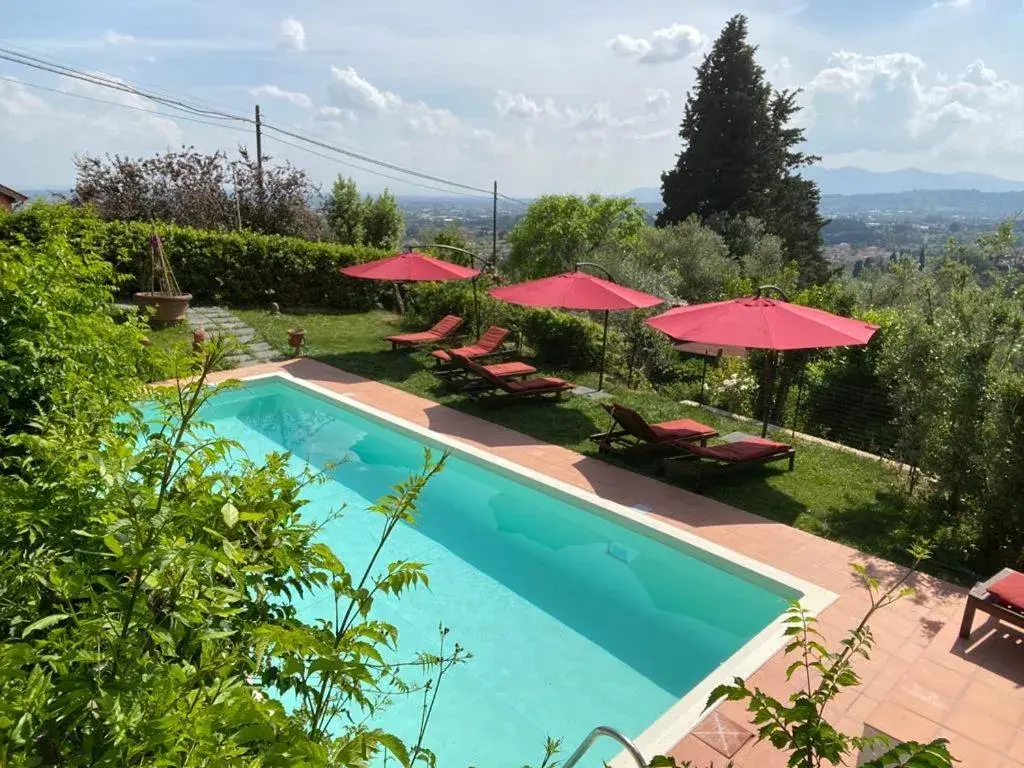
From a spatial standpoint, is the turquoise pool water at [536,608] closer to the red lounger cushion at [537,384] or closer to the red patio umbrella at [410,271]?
the red lounger cushion at [537,384]

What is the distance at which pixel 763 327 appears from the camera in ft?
26.4

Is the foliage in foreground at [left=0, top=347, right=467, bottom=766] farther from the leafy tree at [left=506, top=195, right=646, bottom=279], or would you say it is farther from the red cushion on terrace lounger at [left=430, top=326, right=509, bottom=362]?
the leafy tree at [left=506, top=195, right=646, bottom=279]

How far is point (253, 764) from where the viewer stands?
51.6 inches

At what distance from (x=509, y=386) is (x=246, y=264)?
1033cm

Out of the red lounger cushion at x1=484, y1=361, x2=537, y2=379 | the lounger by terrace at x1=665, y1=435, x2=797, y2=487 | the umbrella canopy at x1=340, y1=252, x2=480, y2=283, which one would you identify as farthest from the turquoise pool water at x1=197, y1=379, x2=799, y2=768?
the umbrella canopy at x1=340, y1=252, x2=480, y2=283

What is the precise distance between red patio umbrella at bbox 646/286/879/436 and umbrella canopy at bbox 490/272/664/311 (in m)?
1.89

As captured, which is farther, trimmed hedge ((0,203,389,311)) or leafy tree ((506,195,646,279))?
leafy tree ((506,195,646,279))

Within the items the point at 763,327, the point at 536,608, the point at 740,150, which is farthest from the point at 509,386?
the point at 740,150

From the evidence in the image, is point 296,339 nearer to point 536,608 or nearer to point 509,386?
point 509,386

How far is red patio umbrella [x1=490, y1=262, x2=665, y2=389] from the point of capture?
1077cm

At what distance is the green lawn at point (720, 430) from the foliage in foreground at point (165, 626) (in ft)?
21.8

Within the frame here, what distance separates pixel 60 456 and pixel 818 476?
29.0 ft

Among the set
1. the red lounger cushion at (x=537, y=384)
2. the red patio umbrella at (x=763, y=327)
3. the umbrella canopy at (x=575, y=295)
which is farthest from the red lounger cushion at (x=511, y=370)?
the red patio umbrella at (x=763, y=327)

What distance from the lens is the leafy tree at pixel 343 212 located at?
1121 inches
